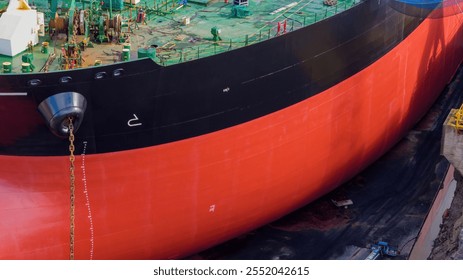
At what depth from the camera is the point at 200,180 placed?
1546cm

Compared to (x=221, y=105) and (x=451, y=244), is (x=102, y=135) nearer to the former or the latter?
(x=221, y=105)

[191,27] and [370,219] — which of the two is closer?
[191,27]

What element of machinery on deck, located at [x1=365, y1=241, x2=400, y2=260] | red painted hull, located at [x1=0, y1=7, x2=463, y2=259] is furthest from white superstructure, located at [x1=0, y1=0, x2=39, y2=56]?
machinery on deck, located at [x1=365, y1=241, x2=400, y2=260]

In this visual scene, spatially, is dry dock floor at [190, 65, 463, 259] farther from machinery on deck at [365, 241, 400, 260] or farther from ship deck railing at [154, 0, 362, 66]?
ship deck railing at [154, 0, 362, 66]

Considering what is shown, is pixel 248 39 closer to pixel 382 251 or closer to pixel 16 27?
pixel 16 27

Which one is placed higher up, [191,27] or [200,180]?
[191,27]

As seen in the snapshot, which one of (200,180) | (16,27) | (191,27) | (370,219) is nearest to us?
(16,27)

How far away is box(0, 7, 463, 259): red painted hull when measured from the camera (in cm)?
1437

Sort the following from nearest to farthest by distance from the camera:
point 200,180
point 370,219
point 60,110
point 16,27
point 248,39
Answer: point 60,110, point 16,27, point 200,180, point 248,39, point 370,219

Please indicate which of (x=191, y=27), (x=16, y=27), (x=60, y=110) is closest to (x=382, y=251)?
(x=191, y=27)

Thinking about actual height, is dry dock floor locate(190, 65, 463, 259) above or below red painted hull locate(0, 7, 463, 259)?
below

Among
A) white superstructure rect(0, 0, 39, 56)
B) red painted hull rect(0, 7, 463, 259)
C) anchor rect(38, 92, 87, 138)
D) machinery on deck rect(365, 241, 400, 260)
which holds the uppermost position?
white superstructure rect(0, 0, 39, 56)

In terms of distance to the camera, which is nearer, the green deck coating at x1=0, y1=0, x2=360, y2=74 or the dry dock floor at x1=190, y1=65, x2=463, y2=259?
the green deck coating at x1=0, y1=0, x2=360, y2=74

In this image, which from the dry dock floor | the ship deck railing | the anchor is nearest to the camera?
the anchor
